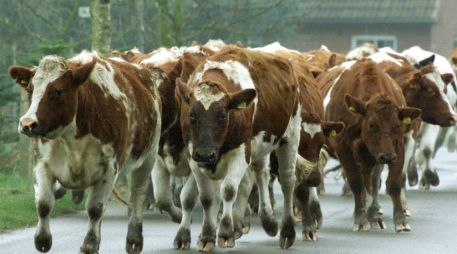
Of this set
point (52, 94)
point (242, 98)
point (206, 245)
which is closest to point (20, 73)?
point (52, 94)

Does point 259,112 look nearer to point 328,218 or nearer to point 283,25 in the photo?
point 328,218

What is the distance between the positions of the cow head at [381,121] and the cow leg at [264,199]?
174 centimetres

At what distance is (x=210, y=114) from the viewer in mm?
14281

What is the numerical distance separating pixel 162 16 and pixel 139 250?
15793 mm

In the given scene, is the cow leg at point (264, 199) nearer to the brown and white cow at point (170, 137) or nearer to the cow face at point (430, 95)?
the brown and white cow at point (170, 137)

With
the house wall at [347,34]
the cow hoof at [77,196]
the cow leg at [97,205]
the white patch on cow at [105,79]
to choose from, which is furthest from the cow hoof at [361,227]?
the house wall at [347,34]

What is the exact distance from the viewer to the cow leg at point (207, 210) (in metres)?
14.6

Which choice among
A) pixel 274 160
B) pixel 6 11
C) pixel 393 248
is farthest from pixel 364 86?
pixel 6 11

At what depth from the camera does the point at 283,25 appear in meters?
42.8

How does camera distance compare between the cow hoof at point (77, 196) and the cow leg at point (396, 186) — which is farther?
Answer: the cow hoof at point (77, 196)

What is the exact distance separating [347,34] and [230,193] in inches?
2179

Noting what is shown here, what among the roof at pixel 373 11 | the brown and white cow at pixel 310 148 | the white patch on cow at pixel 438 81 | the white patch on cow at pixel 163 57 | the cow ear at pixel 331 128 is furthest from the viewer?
the roof at pixel 373 11

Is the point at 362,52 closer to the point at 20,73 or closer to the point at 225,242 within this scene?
the point at 225,242

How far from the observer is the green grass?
57.4ft
